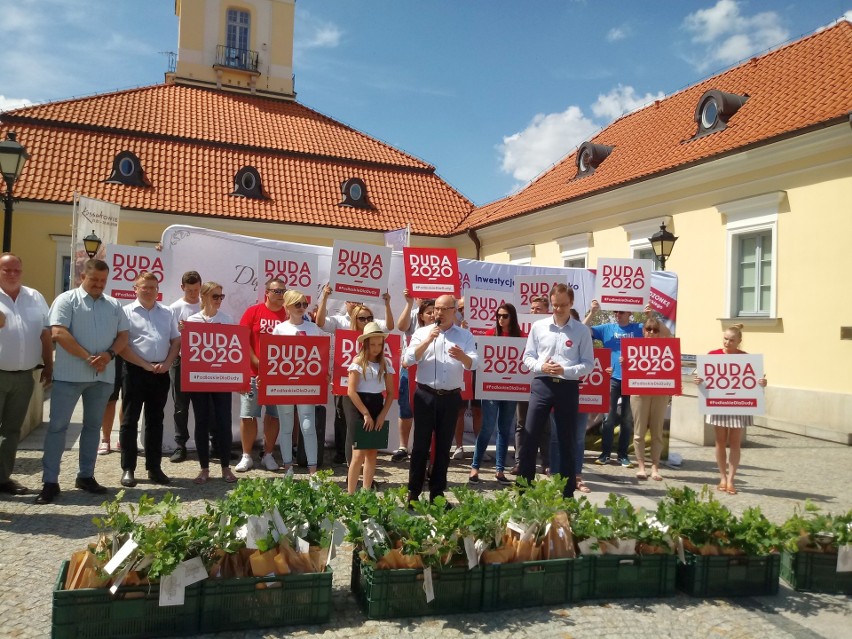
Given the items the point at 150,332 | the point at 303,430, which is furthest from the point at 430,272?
the point at 150,332

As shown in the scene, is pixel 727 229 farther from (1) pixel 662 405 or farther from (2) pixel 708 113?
(1) pixel 662 405

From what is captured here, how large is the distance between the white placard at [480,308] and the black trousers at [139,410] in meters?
3.94

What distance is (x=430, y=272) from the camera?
8.67 m

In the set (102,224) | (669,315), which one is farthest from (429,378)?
(102,224)

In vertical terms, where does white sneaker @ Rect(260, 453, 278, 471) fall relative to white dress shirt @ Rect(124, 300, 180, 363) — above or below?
below

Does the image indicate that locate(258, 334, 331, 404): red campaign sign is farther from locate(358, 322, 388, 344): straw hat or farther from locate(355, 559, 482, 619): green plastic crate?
locate(355, 559, 482, 619): green plastic crate

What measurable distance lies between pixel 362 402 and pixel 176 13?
124ft

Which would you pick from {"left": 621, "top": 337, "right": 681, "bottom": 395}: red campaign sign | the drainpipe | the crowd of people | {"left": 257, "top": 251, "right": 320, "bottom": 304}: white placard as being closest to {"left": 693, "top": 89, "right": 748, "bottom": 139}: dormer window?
the drainpipe

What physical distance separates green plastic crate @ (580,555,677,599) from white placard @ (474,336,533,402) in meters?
3.29

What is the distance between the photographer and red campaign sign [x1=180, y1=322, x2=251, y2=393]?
274 inches

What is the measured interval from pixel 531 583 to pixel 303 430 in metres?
3.50

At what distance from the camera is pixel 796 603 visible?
14.7 feet

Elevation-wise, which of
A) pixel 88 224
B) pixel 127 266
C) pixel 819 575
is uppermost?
A: pixel 88 224

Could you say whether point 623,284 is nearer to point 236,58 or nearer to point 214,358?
point 214,358
